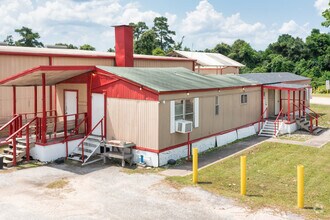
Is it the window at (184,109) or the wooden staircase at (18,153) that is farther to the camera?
the window at (184,109)

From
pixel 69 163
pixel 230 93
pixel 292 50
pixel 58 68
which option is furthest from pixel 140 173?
pixel 292 50

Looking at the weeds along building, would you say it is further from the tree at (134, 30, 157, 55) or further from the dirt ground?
the tree at (134, 30, 157, 55)

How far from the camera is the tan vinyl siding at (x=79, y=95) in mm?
16625

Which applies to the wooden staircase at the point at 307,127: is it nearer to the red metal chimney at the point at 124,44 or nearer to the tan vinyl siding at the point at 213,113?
the tan vinyl siding at the point at 213,113

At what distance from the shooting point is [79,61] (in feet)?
72.0

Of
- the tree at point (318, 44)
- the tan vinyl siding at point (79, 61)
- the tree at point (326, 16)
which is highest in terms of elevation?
the tree at point (318, 44)

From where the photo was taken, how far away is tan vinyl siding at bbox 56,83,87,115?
16.6 metres

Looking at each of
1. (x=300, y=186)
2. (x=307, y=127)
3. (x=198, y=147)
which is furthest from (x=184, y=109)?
(x=307, y=127)

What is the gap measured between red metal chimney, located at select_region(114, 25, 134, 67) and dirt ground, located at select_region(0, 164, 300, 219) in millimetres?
9308

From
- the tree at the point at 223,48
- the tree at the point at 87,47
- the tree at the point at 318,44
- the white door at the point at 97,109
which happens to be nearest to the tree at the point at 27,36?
the tree at the point at 87,47

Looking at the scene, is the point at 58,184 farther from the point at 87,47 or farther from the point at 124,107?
the point at 87,47

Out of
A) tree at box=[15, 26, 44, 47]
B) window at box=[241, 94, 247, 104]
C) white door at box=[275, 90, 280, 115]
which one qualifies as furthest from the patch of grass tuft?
tree at box=[15, 26, 44, 47]

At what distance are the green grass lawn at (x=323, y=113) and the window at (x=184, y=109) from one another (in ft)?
40.2

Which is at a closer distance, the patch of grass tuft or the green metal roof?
the patch of grass tuft
